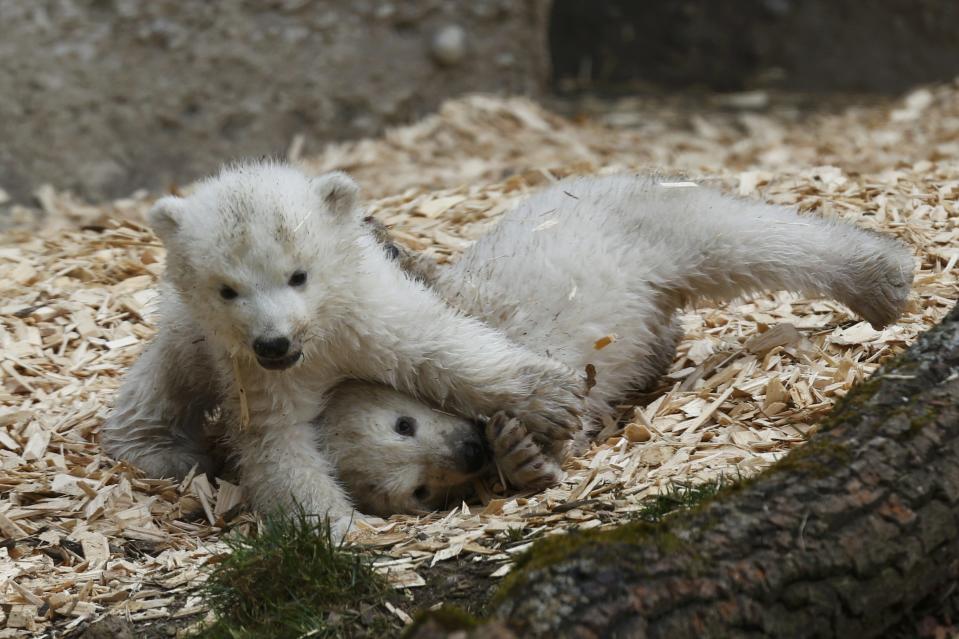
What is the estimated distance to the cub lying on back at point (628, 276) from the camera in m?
4.66

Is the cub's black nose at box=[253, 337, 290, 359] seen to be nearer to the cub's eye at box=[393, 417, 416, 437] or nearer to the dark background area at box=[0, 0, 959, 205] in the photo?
the cub's eye at box=[393, 417, 416, 437]

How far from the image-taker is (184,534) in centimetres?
433

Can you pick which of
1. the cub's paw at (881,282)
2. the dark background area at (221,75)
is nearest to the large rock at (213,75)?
the dark background area at (221,75)

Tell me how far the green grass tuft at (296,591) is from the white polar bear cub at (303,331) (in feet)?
2.16

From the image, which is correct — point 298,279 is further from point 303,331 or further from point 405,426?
point 405,426

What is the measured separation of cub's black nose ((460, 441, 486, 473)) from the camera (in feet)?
14.1

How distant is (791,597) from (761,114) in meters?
9.00

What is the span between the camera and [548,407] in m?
4.30

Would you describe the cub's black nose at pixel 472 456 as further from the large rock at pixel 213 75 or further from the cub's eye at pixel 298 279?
the large rock at pixel 213 75

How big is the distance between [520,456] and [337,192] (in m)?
1.17

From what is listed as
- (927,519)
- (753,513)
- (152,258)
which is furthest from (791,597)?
(152,258)

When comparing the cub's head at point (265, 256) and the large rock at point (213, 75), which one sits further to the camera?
the large rock at point (213, 75)

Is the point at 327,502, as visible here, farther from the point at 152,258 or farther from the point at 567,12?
the point at 567,12

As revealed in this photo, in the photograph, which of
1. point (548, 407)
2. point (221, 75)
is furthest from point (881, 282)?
point (221, 75)
